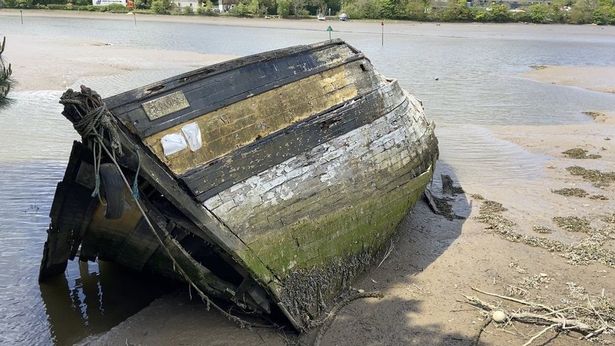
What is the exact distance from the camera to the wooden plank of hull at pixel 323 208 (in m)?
5.04

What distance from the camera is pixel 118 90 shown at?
1756 centimetres

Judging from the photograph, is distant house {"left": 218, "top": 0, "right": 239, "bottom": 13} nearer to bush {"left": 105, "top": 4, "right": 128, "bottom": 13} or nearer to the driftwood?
bush {"left": 105, "top": 4, "right": 128, "bottom": 13}

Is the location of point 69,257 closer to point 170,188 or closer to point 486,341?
point 170,188

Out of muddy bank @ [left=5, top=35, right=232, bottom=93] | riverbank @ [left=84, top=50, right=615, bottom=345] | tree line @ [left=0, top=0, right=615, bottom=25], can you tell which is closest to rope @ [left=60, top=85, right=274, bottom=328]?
riverbank @ [left=84, top=50, right=615, bottom=345]

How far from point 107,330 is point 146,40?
34730mm

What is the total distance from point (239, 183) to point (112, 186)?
1.11 metres

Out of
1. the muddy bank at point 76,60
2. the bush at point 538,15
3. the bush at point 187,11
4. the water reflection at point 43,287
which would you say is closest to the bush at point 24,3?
the bush at point 187,11

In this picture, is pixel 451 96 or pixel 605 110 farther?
pixel 451 96

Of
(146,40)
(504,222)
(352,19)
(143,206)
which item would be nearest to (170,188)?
(143,206)

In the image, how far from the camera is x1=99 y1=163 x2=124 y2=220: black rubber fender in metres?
4.35

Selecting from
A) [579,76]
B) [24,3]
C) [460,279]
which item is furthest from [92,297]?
[24,3]

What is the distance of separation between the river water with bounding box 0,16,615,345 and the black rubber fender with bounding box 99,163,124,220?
4.03 ft

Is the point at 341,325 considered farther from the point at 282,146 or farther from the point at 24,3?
the point at 24,3

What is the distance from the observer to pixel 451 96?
1914 centimetres
